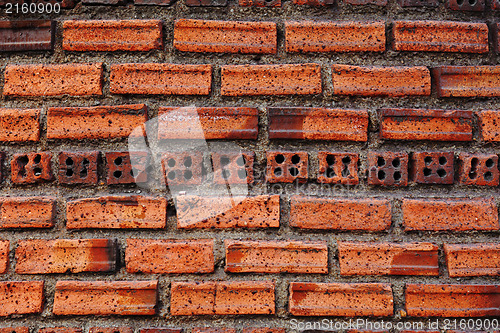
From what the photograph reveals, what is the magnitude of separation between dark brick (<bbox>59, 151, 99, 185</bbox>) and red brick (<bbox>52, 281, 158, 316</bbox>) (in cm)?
27

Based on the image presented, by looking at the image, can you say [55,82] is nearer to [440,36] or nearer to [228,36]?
[228,36]

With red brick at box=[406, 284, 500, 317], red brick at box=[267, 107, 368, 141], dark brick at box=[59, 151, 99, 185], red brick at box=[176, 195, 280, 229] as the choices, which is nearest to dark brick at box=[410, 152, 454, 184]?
red brick at box=[267, 107, 368, 141]

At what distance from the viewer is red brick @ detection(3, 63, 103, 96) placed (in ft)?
3.02

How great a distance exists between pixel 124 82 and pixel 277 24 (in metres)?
0.44

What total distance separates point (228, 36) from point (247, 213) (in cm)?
47

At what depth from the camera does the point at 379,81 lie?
93 cm

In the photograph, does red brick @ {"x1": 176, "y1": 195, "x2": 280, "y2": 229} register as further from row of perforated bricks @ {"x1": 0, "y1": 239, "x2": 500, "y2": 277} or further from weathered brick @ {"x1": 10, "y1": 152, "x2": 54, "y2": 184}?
weathered brick @ {"x1": 10, "y1": 152, "x2": 54, "y2": 184}

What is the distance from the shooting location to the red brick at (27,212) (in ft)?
2.94

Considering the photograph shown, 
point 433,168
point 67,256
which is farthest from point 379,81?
point 67,256

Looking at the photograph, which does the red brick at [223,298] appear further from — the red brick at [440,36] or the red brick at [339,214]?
the red brick at [440,36]

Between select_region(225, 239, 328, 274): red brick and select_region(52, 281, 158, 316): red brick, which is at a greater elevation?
select_region(225, 239, 328, 274): red brick

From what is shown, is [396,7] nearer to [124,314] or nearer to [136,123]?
[136,123]

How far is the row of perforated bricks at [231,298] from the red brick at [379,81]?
507 millimetres

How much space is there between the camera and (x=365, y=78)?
0.93m
